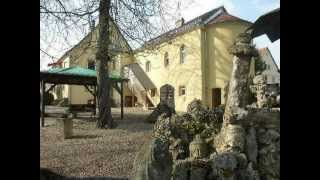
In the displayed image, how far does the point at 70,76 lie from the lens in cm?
1240

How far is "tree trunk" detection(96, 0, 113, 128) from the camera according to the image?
391 inches

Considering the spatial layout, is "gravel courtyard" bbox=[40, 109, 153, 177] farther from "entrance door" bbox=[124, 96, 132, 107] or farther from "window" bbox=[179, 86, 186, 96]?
"entrance door" bbox=[124, 96, 132, 107]

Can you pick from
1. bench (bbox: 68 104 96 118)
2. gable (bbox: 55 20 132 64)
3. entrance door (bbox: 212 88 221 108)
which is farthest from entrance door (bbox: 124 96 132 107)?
gable (bbox: 55 20 132 64)

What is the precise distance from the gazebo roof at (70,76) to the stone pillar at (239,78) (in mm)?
7527

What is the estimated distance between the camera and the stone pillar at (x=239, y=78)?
17.5 ft

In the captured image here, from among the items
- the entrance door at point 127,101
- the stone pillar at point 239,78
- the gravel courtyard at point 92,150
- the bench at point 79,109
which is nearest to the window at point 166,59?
the entrance door at point 127,101

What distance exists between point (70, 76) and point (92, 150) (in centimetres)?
547

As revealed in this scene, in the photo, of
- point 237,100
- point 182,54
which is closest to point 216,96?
point 182,54

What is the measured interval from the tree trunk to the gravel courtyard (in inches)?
14.9

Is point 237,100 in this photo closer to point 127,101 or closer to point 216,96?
point 216,96
